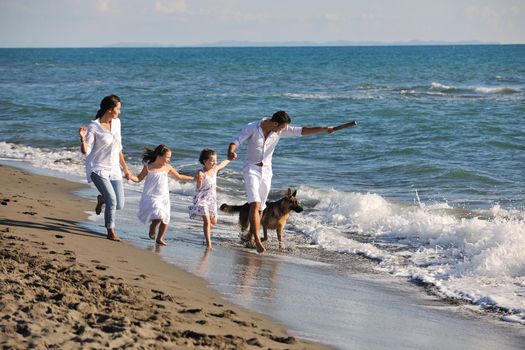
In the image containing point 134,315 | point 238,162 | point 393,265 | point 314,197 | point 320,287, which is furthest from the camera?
point 238,162

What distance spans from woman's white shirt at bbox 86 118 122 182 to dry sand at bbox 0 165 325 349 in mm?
809

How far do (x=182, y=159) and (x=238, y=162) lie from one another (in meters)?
1.54

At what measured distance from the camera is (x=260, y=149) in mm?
9531

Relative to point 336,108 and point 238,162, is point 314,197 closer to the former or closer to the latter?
point 238,162

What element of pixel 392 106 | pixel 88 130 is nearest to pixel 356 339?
pixel 88 130

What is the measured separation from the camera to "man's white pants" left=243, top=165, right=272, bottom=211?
9.62 m

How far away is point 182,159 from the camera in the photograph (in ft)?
64.7

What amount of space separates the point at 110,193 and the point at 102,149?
1.74ft

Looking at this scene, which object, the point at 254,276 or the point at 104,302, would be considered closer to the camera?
the point at 104,302

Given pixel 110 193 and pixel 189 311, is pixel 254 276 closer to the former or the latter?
pixel 110 193

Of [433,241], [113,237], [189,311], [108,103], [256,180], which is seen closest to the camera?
[189,311]

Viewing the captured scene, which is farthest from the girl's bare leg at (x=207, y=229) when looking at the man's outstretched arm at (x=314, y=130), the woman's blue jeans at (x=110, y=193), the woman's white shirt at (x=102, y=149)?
the man's outstretched arm at (x=314, y=130)

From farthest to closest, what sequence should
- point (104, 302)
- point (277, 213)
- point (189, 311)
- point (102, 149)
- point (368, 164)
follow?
point (368, 164) → point (277, 213) → point (102, 149) → point (189, 311) → point (104, 302)

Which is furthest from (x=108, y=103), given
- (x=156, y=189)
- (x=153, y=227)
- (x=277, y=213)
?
(x=277, y=213)
